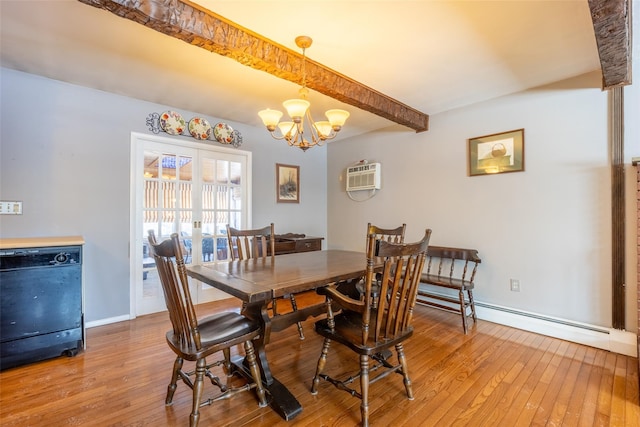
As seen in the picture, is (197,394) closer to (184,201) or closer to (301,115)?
(301,115)

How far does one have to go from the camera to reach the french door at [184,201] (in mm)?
3215

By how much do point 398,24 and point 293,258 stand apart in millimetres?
1888

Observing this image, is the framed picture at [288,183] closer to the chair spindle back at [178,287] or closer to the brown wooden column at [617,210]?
the chair spindle back at [178,287]

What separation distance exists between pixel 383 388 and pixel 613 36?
250 centimetres

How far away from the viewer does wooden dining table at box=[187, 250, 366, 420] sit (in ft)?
5.25

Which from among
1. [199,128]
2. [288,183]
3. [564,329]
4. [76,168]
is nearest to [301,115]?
[199,128]

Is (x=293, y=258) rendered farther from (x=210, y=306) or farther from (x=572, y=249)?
(x=572, y=249)

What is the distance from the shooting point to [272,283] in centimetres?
167

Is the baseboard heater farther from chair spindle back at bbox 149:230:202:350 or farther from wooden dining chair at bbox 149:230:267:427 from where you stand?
chair spindle back at bbox 149:230:202:350

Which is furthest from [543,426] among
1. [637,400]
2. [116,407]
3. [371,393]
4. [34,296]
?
[34,296]

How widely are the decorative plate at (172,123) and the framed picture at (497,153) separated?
3.33 metres

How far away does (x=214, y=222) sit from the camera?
148 inches

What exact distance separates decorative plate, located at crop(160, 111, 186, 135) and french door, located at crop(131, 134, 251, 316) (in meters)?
0.11

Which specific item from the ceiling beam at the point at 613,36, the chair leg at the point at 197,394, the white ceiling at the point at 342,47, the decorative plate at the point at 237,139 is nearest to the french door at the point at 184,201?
the decorative plate at the point at 237,139
